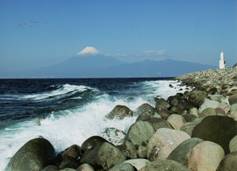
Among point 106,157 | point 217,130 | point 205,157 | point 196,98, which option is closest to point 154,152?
point 106,157

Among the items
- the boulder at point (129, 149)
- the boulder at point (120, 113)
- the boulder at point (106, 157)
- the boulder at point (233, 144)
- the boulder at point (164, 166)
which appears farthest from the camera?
the boulder at point (120, 113)

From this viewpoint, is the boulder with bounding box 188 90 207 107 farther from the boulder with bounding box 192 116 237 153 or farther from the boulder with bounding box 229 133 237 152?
the boulder with bounding box 229 133 237 152

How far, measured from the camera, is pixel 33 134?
1282 centimetres

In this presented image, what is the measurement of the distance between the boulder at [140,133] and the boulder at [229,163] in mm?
3455

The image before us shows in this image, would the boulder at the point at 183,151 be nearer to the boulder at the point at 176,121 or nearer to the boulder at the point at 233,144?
the boulder at the point at 233,144

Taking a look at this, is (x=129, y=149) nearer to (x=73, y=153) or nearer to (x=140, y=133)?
(x=140, y=133)

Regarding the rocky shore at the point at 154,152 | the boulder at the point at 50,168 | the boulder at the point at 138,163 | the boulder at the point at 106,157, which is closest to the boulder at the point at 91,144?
the rocky shore at the point at 154,152

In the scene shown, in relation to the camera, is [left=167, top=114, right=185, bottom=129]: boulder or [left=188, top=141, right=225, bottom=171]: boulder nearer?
[left=188, top=141, right=225, bottom=171]: boulder

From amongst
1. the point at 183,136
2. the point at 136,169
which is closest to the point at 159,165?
→ the point at 136,169

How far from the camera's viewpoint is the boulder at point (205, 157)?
24.0 ft

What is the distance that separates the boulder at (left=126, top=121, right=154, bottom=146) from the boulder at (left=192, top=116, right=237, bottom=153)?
4.55ft

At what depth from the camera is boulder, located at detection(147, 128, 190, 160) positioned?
344 inches

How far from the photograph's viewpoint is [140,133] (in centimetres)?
1034

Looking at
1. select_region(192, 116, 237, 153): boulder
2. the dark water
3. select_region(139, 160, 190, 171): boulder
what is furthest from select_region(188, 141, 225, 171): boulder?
the dark water
